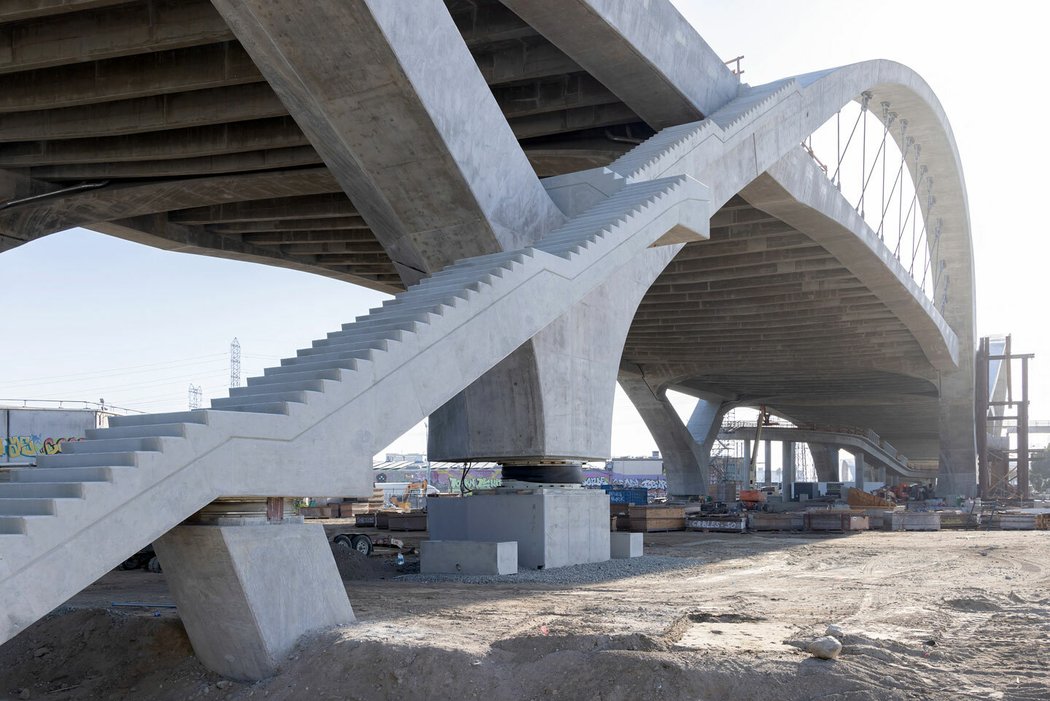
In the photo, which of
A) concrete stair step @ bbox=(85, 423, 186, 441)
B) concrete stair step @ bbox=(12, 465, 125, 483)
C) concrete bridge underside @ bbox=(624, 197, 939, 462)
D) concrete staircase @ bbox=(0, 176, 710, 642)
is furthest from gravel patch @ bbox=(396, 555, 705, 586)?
concrete bridge underside @ bbox=(624, 197, 939, 462)

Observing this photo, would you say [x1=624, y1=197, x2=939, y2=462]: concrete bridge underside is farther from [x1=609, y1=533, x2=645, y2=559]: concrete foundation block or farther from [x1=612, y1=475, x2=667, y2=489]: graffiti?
[x1=612, y1=475, x2=667, y2=489]: graffiti

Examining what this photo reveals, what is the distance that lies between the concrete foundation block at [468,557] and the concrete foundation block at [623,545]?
3544mm

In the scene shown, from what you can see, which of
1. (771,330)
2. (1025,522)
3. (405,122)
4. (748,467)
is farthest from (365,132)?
(748,467)

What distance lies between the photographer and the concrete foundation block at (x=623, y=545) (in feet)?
66.0

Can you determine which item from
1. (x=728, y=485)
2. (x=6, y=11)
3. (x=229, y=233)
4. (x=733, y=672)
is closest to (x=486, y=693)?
(x=733, y=672)

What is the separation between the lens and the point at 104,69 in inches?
834

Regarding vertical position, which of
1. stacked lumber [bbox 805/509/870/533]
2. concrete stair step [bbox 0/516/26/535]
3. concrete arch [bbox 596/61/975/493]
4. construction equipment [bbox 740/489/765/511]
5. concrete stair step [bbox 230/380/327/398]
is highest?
concrete arch [bbox 596/61/975/493]

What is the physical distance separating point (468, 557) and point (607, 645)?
313 inches

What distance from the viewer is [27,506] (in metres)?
7.89

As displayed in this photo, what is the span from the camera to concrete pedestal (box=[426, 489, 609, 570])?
17.3 m

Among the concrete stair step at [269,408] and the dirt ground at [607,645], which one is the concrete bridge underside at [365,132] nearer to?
the concrete stair step at [269,408]

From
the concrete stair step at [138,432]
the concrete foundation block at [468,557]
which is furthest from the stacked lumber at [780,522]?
the concrete stair step at [138,432]

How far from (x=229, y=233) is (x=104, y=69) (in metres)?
Result: 12.7

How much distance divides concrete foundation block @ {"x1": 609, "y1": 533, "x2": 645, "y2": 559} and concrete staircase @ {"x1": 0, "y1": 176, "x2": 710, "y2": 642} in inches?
260
